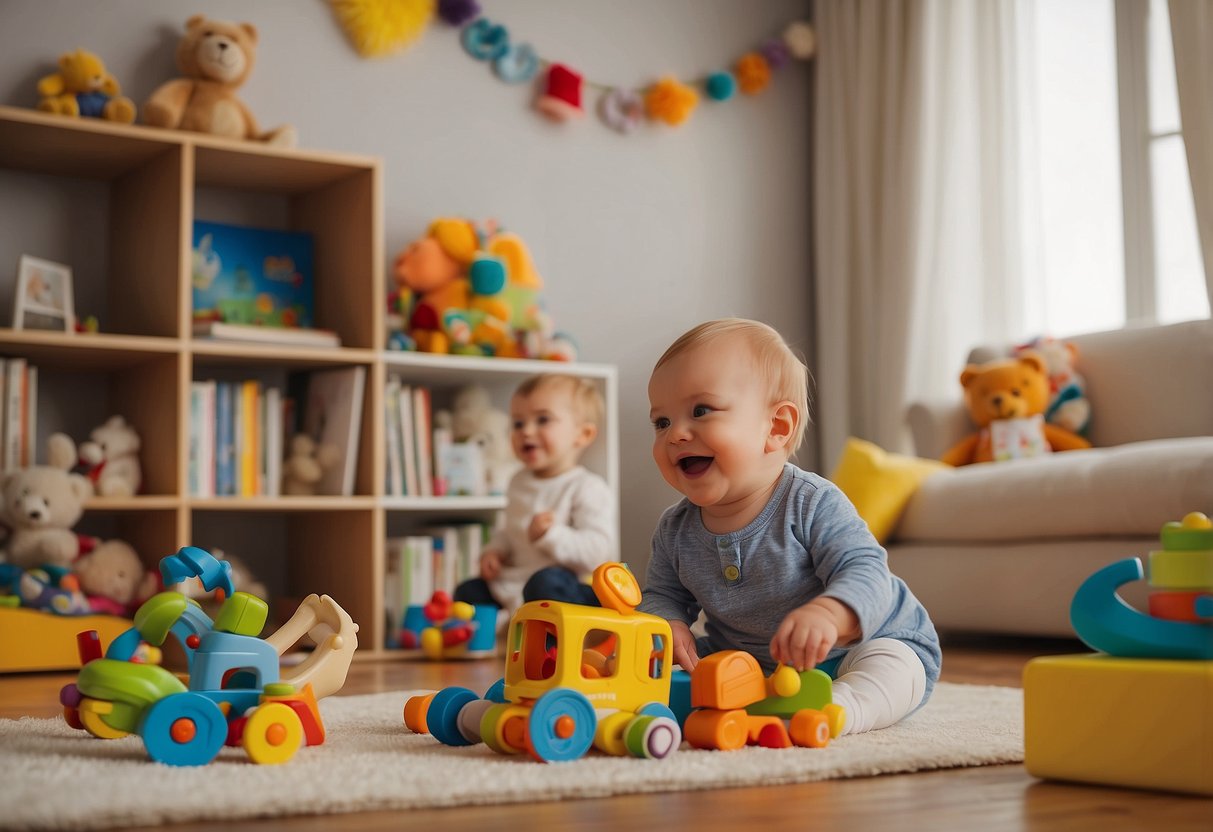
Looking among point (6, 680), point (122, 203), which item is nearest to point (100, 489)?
point (6, 680)

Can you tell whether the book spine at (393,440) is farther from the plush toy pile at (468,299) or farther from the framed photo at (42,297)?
the framed photo at (42,297)

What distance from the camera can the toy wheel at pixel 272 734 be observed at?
1192 mm

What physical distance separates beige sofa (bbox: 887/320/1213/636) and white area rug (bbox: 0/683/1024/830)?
1.23 metres

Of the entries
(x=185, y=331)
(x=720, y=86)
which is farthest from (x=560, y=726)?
(x=720, y=86)

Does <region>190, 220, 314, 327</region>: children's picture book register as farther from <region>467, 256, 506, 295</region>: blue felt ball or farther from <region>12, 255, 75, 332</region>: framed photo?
<region>467, 256, 506, 295</region>: blue felt ball

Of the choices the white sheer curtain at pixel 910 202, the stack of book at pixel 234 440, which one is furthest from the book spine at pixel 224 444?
the white sheer curtain at pixel 910 202

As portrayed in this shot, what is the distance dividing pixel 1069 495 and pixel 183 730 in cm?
199

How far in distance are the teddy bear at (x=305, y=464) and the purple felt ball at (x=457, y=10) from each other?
47.6 inches

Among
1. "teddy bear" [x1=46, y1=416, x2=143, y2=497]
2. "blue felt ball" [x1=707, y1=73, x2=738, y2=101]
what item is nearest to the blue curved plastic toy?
"teddy bear" [x1=46, y1=416, x2=143, y2=497]

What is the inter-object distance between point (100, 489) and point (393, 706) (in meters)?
1.24

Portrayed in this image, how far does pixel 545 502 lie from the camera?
2.90 metres

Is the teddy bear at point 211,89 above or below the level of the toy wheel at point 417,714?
above

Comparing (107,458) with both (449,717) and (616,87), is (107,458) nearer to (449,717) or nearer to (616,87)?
(449,717)

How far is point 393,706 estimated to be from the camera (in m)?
1.79
